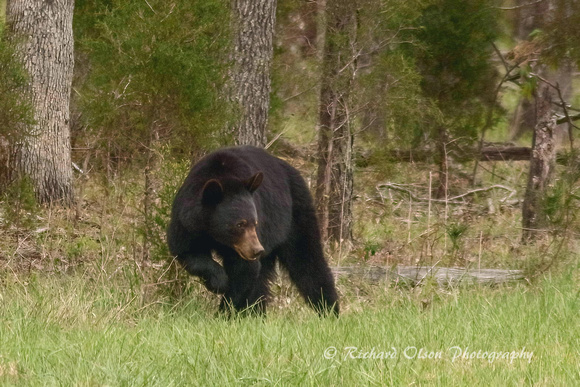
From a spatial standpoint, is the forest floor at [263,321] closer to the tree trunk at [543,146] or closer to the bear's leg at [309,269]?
the bear's leg at [309,269]

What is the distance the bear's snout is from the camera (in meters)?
6.31

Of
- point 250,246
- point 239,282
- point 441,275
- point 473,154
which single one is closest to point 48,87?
point 239,282

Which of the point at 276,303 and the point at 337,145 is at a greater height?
the point at 337,145

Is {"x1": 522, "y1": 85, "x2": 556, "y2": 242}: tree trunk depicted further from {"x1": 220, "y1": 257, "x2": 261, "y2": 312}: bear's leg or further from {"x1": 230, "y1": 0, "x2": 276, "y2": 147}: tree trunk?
{"x1": 220, "y1": 257, "x2": 261, "y2": 312}: bear's leg

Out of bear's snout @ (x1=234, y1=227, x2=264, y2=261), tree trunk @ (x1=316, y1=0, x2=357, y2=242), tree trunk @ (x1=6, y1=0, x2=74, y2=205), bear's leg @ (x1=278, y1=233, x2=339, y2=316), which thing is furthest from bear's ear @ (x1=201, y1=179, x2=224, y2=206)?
tree trunk @ (x1=6, y1=0, x2=74, y2=205)

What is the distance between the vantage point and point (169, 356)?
4.53m

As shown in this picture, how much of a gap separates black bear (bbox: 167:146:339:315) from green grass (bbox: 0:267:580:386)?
0.28 meters

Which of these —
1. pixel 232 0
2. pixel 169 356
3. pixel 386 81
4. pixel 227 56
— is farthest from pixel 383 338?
pixel 386 81

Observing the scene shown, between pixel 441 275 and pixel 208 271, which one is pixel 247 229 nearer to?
pixel 208 271

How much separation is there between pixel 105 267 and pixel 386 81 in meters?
5.26

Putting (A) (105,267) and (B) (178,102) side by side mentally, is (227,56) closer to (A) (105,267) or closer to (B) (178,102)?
(B) (178,102)

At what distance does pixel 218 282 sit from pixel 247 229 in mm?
474

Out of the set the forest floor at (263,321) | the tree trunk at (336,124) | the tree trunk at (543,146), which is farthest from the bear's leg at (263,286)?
the tree trunk at (543,146)

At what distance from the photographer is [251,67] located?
8.95 meters
